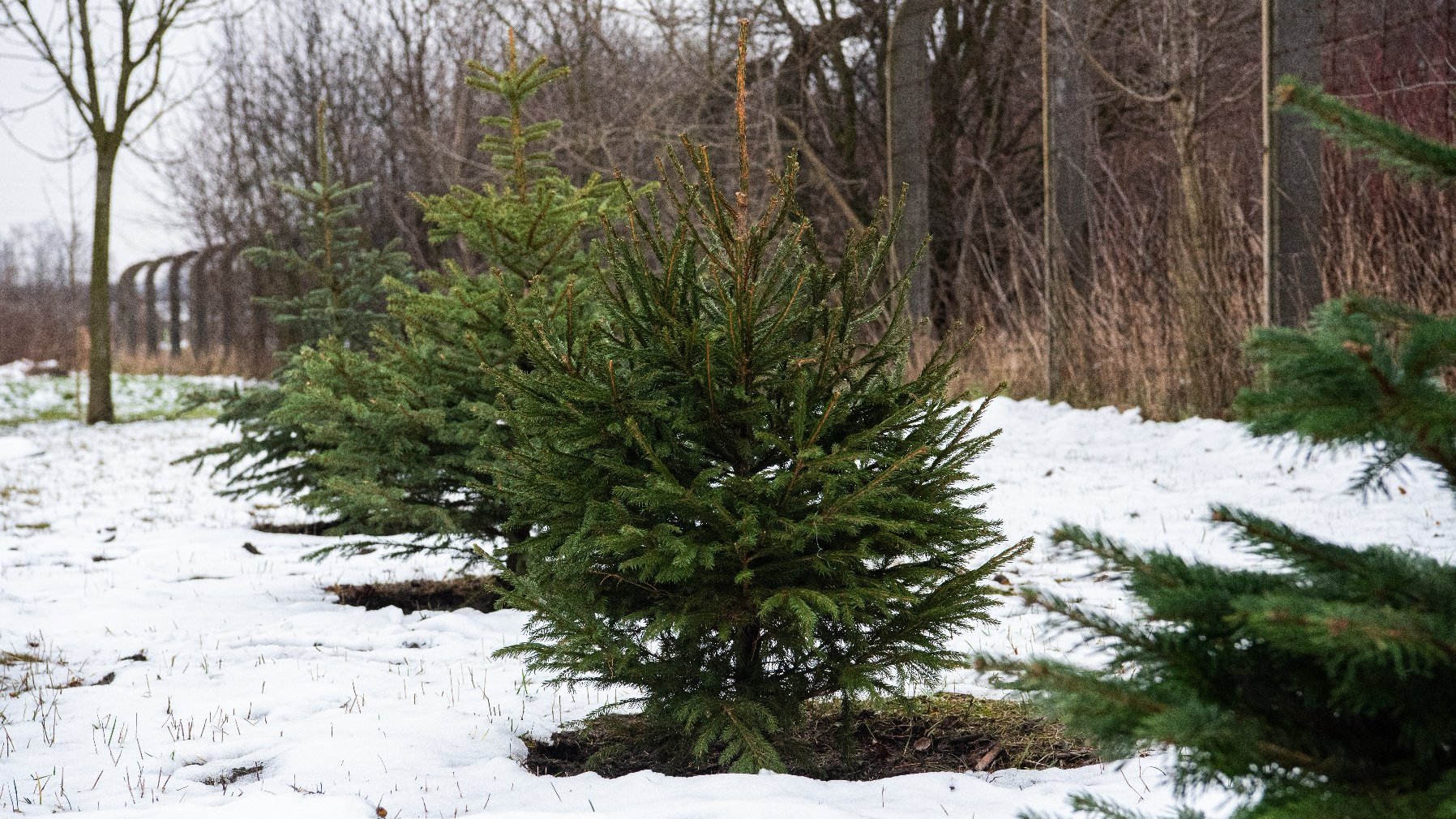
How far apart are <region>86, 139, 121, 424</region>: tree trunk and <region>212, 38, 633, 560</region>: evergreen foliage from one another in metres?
13.0

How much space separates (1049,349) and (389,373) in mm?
7991

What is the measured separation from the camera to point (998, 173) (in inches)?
656

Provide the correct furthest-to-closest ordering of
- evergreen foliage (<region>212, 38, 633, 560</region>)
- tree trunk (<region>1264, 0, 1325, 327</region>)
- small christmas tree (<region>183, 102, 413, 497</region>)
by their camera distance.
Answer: tree trunk (<region>1264, 0, 1325, 327</region>) → small christmas tree (<region>183, 102, 413, 497</region>) → evergreen foliage (<region>212, 38, 633, 560</region>)

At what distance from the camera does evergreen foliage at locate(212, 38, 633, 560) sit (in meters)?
4.96

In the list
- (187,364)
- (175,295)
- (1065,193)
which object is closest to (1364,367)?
(1065,193)

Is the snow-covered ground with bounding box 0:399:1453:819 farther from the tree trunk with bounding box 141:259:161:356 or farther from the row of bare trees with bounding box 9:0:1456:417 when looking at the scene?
the tree trunk with bounding box 141:259:161:356

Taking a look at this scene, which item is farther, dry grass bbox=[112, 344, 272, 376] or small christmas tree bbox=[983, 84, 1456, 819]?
dry grass bbox=[112, 344, 272, 376]

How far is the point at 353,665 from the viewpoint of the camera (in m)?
4.55

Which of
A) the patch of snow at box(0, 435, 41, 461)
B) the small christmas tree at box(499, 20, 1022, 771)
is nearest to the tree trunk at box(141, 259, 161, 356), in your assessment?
the patch of snow at box(0, 435, 41, 461)

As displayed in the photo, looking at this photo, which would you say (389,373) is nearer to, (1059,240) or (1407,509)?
(1407,509)

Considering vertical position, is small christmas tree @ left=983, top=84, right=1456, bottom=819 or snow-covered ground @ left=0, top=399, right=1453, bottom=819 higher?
small christmas tree @ left=983, top=84, right=1456, bottom=819

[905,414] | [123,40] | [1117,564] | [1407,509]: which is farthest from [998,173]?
[1117,564]

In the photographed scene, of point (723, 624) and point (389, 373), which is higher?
point (389, 373)

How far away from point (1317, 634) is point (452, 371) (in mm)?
4399
